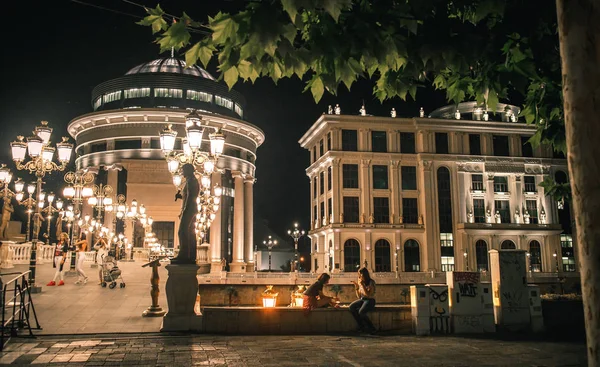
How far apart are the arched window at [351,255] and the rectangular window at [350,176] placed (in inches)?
278

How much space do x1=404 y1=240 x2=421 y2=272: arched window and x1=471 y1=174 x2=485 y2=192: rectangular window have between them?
11.6 metres

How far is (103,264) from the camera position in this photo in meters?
21.4

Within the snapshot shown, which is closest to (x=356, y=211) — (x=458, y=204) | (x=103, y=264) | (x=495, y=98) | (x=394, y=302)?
(x=458, y=204)

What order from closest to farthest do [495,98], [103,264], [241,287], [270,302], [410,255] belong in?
1. [495,98]
2. [270,302]
3. [103,264]
4. [241,287]
5. [410,255]

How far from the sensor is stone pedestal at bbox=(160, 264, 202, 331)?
1136cm

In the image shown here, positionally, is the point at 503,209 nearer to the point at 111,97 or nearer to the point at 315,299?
the point at 111,97

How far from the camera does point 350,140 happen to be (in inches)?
2586

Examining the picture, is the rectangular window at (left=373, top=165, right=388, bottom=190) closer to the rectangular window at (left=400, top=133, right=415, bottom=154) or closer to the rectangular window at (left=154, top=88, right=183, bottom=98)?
the rectangular window at (left=400, top=133, right=415, bottom=154)

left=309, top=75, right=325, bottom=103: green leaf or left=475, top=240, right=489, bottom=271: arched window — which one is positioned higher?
left=309, top=75, right=325, bottom=103: green leaf

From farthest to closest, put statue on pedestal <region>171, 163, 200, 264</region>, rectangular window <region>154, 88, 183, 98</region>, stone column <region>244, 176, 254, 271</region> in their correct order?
stone column <region>244, 176, 254, 271</region>
rectangular window <region>154, 88, 183, 98</region>
statue on pedestal <region>171, 163, 200, 264</region>

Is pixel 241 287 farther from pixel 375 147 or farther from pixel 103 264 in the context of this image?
pixel 375 147

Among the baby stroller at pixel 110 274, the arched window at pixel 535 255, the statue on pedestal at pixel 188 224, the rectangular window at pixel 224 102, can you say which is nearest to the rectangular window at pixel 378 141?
the rectangular window at pixel 224 102

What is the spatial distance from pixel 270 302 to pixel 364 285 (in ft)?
11.4

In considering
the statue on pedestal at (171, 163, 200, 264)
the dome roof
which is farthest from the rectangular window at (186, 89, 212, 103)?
the statue on pedestal at (171, 163, 200, 264)
